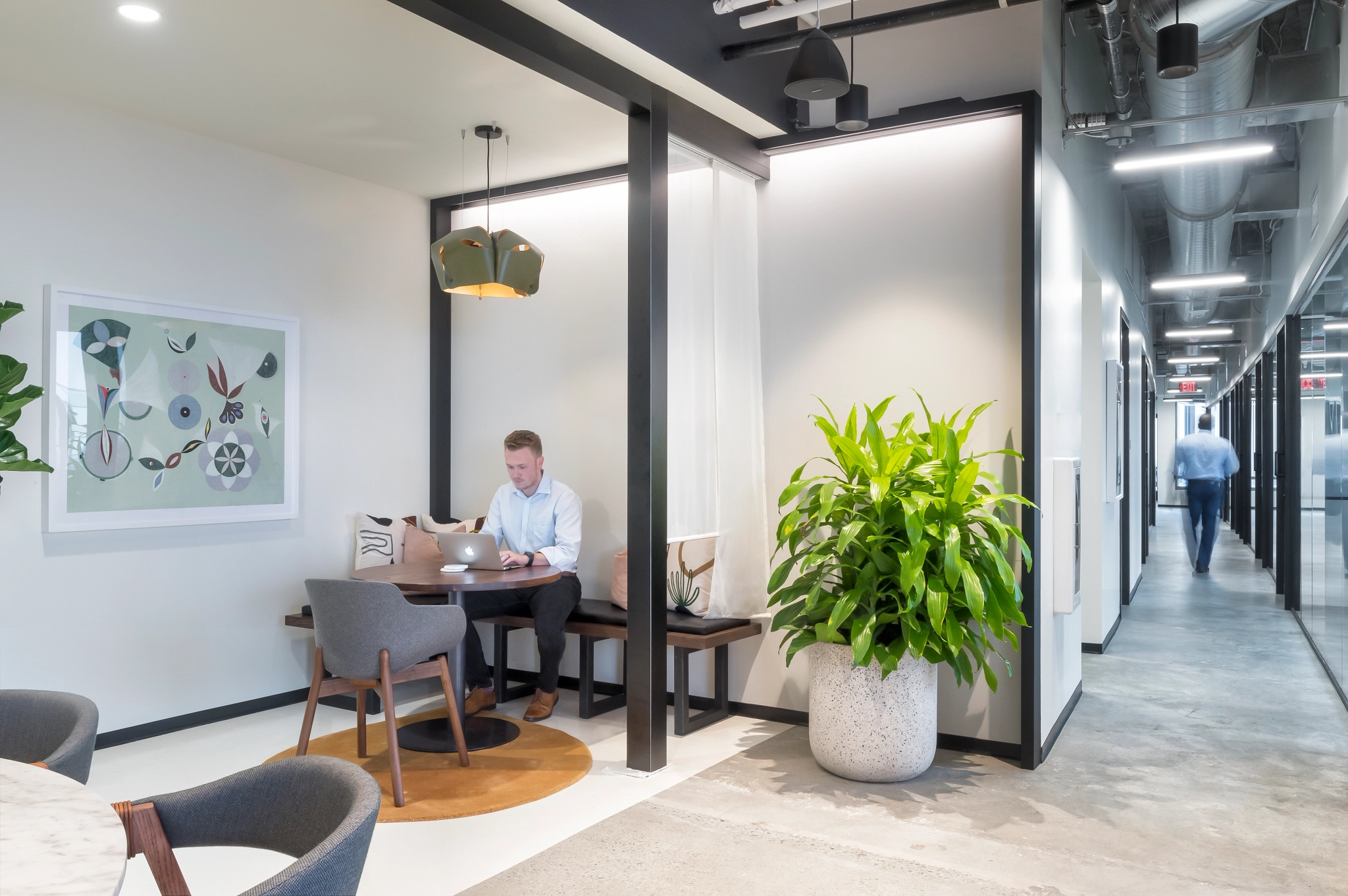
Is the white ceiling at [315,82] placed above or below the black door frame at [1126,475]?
above

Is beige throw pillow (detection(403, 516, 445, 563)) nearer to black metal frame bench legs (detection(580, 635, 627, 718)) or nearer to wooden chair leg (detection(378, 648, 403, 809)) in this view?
black metal frame bench legs (detection(580, 635, 627, 718))

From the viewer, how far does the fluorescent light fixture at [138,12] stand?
349 cm

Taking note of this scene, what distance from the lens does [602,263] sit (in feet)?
18.2

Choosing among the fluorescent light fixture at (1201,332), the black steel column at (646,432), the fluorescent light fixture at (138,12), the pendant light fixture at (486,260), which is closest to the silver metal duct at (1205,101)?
the black steel column at (646,432)

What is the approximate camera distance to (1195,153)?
16.8 feet

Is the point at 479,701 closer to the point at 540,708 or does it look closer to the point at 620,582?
the point at 540,708

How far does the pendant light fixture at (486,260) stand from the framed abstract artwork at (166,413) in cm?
114

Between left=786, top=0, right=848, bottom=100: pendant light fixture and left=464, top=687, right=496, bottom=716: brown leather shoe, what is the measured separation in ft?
10.7

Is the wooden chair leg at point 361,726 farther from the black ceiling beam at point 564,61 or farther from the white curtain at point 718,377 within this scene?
the black ceiling beam at point 564,61

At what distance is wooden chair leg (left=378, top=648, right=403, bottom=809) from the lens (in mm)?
3658

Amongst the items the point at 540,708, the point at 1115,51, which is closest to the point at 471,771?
the point at 540,708

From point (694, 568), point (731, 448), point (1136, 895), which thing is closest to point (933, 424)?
point (731, 448)

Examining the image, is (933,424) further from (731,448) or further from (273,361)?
(273,361)

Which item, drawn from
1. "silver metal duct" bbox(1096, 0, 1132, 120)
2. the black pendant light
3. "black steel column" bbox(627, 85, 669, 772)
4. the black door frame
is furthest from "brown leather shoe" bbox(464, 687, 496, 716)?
the black door frame
